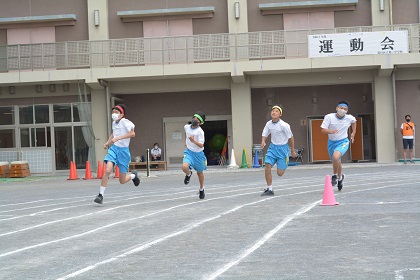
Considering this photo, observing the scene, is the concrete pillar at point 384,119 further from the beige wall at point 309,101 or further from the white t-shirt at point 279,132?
the white t-shirt at point 279,132

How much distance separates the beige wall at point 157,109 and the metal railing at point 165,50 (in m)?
3.72

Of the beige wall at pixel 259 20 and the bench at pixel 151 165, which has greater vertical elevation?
the beige wall at pixel 259 20

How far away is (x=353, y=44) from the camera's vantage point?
101 ft

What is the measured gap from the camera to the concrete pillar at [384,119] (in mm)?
32094

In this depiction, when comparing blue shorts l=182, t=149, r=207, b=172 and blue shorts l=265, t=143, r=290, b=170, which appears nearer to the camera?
blue shorts l=182, t=149, r=207, b=172

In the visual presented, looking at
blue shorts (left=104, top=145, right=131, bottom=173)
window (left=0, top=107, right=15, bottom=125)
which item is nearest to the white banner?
window (left=0, top=107, right=15, bottom=125)

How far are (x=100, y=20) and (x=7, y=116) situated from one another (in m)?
6.27

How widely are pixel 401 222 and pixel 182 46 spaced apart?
22576 millimetres

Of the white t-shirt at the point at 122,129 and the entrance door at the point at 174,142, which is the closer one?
the white t-shirt at the point at 122,129

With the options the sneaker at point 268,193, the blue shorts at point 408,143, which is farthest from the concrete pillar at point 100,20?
the sneaker at point 268,193

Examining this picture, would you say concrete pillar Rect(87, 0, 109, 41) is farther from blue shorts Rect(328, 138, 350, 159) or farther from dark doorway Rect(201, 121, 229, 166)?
blue shorts Rect(328, 138, 350, 159)

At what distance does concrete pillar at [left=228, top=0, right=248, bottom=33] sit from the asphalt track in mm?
17399

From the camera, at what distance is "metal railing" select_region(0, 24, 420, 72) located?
31375mm

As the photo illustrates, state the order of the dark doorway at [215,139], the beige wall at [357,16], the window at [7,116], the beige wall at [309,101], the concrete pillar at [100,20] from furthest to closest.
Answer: the dark doorway at [215,139], the beige wall at [309,101], the window at [7,116], the concrete pillar at [100,20], the beige wall at [357,16]
